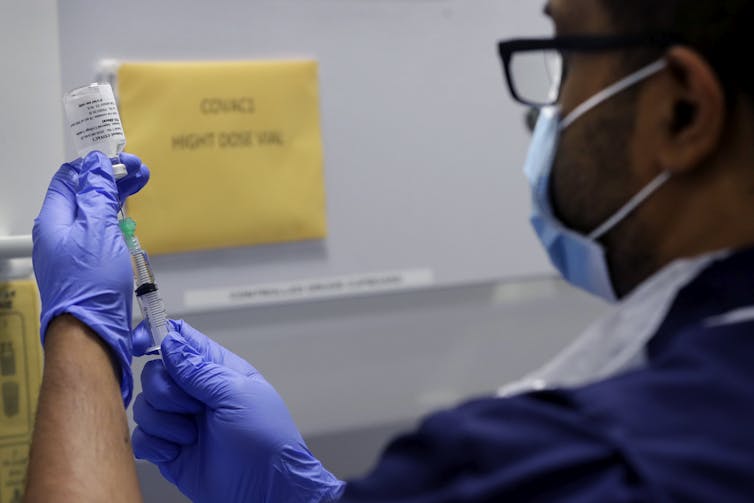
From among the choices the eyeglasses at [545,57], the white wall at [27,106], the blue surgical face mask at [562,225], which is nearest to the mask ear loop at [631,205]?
the blue surgical face mask at [562,225]

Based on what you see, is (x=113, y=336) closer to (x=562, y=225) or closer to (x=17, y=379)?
(x=17, y=379)

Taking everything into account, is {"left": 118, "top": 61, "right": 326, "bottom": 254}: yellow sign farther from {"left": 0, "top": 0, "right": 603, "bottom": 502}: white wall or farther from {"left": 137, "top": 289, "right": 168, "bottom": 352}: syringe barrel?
{"left": 137, "top": 289, "right": 168, "bottom": 352}: syringe barrel

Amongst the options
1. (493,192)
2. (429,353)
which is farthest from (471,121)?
(429,353)

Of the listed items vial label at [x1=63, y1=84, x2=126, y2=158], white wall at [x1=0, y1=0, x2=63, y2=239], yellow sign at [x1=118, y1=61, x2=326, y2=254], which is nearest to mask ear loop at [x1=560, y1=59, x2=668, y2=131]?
vial label at [x1=63, y1=84, x2=126, y2=158]

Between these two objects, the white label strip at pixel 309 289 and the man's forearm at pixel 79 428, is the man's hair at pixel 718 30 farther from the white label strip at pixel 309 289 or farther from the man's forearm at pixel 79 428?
the white label strip at pixel 309 289

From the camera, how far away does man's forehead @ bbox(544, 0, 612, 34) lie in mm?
646

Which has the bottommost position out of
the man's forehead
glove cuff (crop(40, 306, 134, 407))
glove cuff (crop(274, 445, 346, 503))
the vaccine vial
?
glove cuff (crop(274, 445, 346, 503))

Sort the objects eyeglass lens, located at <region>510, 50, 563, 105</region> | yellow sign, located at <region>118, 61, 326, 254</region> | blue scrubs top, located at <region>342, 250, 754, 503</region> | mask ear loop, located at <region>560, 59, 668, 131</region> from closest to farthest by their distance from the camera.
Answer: blue scrubs top, located at <region>342, 250, 754, 503</region>
mask ear loop, located at <region>560, 59, 668, 131</region>
eyeglass lens, located at <region>510, 50, 563, 105</region>
yellow sign, located at <region>118, 61, 326, 254</region>

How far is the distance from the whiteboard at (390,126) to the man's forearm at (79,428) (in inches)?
18.3

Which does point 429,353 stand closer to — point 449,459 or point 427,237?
point 427,237

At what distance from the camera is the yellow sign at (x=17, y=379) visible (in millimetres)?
985

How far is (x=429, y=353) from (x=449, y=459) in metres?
1.06

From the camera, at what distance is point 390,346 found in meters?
1.53

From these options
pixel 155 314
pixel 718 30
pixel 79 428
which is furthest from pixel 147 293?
pixel 718 30
